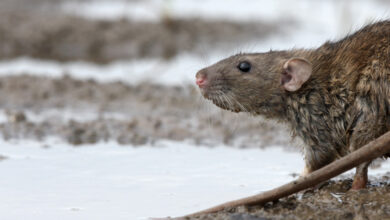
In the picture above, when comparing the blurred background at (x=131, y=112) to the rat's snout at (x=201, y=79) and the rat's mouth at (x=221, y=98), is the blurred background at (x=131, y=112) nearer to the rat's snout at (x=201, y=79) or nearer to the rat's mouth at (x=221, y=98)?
the rat's mouth at (x=221, y=98)

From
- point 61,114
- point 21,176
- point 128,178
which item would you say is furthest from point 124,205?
point 61,114

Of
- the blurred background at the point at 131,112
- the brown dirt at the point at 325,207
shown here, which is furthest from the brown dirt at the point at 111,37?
the brown dirt at the point at 325,207

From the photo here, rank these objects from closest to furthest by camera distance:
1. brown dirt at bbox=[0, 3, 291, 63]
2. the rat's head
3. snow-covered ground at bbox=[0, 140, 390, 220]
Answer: snow-covered ground at bbox=[0, 140, 390, 220]
the rat's head
brown dirt at bbox=[0, 3, 291, 63]

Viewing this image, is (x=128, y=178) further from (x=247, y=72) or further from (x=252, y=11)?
(x=252, y=11)

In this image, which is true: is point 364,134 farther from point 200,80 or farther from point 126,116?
point 126,116

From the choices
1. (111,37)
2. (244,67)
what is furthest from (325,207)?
(111,37)

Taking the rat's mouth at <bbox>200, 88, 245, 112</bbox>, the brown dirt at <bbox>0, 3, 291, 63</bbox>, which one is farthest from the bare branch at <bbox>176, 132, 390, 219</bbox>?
the brown dirt at <bbox>0, 3, 291, 63</bbox>

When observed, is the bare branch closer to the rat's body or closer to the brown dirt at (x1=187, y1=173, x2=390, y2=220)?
the brown dirt at (x1=187, y1=173, x2=390, y2=220)
